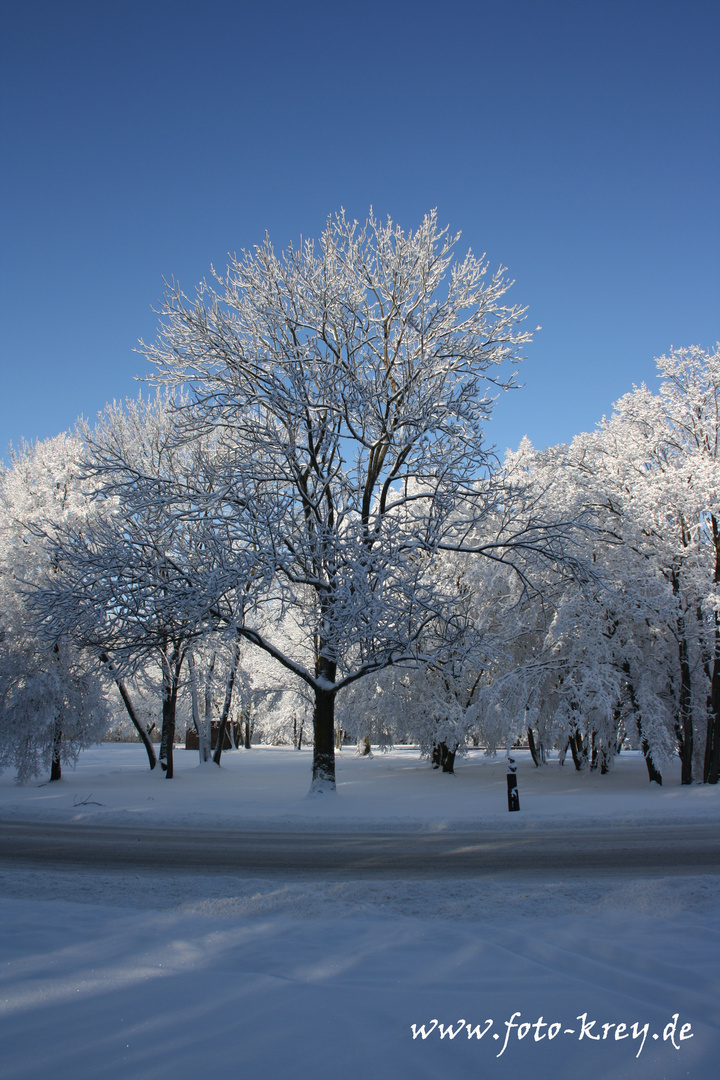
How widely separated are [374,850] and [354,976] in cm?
485

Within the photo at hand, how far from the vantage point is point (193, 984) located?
3744mm

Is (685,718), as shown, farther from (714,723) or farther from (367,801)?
(367,801)

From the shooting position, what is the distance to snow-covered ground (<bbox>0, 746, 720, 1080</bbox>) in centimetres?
299

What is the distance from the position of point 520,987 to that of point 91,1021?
243cm

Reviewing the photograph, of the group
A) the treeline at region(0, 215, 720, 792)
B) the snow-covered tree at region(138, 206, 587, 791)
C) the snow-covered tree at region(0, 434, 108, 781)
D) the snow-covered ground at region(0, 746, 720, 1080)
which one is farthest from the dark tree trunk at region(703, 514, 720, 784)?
the snow-covered tree at region(0, 434, 108, 781)

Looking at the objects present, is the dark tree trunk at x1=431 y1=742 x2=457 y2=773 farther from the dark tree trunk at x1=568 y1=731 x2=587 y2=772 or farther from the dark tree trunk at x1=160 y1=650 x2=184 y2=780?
the dark tree trunk at x1=160 y1=650 x2=184 y2=780

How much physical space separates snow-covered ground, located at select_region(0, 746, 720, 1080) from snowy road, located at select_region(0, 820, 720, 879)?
645 millimetres

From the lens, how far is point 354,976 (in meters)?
3.91

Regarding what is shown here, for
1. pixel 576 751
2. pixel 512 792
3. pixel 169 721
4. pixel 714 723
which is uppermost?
pixel 714 723

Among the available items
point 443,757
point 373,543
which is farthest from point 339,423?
point 443,757

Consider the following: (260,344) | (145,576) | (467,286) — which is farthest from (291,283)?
(145,576)

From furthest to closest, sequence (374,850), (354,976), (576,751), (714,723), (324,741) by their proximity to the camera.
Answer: (576,751)
(714,723)
(324,741)
(374,850)
(354,976)

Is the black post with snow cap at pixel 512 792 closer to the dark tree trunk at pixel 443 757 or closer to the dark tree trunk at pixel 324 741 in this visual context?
the dark tree trunk at pixel 324 741

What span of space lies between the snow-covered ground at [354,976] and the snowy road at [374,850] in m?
0.64
